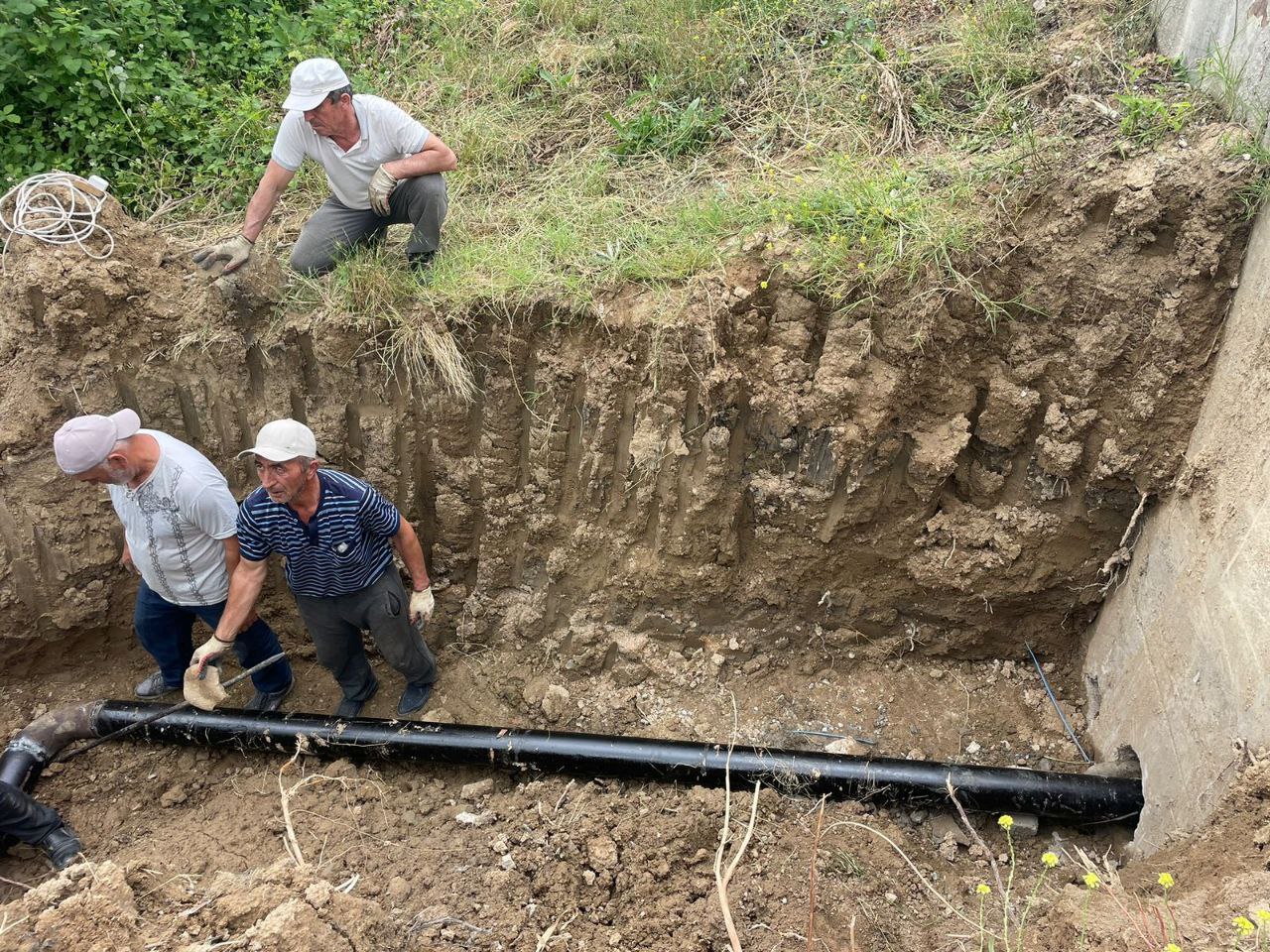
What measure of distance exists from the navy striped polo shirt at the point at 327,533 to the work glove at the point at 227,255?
1256 mm

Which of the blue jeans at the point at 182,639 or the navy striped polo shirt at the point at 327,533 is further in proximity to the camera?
the blue jeans at the point at 182,639

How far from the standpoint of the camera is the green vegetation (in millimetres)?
4188

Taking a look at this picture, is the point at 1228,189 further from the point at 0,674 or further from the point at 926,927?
the point at 0,674

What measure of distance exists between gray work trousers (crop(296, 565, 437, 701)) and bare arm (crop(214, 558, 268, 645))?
25 centimetres

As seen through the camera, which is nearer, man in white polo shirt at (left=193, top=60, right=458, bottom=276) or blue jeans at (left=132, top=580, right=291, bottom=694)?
man in white polo shirt at (left=193, top=60, right=458, bottom=276)

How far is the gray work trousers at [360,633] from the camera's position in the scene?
4.29 m

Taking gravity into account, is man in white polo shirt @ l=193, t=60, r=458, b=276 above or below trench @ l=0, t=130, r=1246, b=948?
above

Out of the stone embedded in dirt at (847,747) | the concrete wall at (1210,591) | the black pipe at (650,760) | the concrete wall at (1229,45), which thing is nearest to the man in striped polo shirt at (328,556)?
the black pipe at (650,760)

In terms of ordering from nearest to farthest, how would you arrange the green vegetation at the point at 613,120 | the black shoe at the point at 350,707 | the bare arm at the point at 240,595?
the bare arm at the point at 240,595 → the green vegetation at the point at 613,120 → the black shoe at the point at 350,707

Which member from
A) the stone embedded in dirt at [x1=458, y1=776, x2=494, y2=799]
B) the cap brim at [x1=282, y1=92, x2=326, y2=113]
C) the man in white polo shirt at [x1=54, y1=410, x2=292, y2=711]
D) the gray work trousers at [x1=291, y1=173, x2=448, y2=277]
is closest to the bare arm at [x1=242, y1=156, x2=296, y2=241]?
the gray work trousers at [x1=291, y1=173, x2=448, y2=277]

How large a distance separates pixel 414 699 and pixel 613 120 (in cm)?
342

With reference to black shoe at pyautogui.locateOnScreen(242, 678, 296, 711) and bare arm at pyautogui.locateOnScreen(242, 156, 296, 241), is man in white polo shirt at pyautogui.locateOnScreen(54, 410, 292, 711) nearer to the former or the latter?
black shoe at pyautogui.locateOnScreen(242, 678, 296, 711)

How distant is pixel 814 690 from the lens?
471 cm

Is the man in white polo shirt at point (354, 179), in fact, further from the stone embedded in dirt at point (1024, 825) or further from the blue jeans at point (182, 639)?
the stone embedded in dirt at point (1024, 825)
